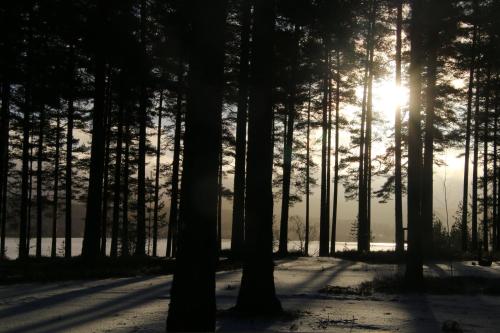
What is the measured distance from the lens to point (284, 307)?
944 cm

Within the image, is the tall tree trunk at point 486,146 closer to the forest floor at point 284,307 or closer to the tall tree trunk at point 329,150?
the tall tree trunk at point 329,150

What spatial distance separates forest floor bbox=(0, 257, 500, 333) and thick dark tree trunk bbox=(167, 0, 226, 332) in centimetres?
181

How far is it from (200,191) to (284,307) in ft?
15.3

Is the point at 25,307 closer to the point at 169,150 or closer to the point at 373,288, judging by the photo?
the point at 373,288

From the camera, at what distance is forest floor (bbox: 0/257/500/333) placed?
7.76 metres

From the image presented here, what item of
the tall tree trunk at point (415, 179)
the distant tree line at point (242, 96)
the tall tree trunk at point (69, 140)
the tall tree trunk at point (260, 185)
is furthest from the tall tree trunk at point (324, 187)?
the tall tree trunk at point (260, 185)

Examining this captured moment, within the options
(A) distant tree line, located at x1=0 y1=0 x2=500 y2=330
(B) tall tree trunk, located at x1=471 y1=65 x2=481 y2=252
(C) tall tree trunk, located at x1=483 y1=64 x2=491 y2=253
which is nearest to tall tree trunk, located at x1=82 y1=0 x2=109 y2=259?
(A) distant tree line, located at x1=0 y1=0 x2=500 y2=330

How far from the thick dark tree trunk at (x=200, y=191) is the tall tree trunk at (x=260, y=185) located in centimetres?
285

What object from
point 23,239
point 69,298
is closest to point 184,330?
point 69,298

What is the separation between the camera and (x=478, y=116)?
93.9 feet

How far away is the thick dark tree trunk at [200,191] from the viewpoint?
219 inches

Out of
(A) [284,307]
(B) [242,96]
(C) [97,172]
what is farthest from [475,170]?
(A) [284,307]

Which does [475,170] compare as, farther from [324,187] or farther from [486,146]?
[324,187]

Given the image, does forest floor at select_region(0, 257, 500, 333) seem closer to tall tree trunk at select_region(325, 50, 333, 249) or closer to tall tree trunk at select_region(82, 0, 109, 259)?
tall tree trunk at select_region(82, 0, 109, 259)
